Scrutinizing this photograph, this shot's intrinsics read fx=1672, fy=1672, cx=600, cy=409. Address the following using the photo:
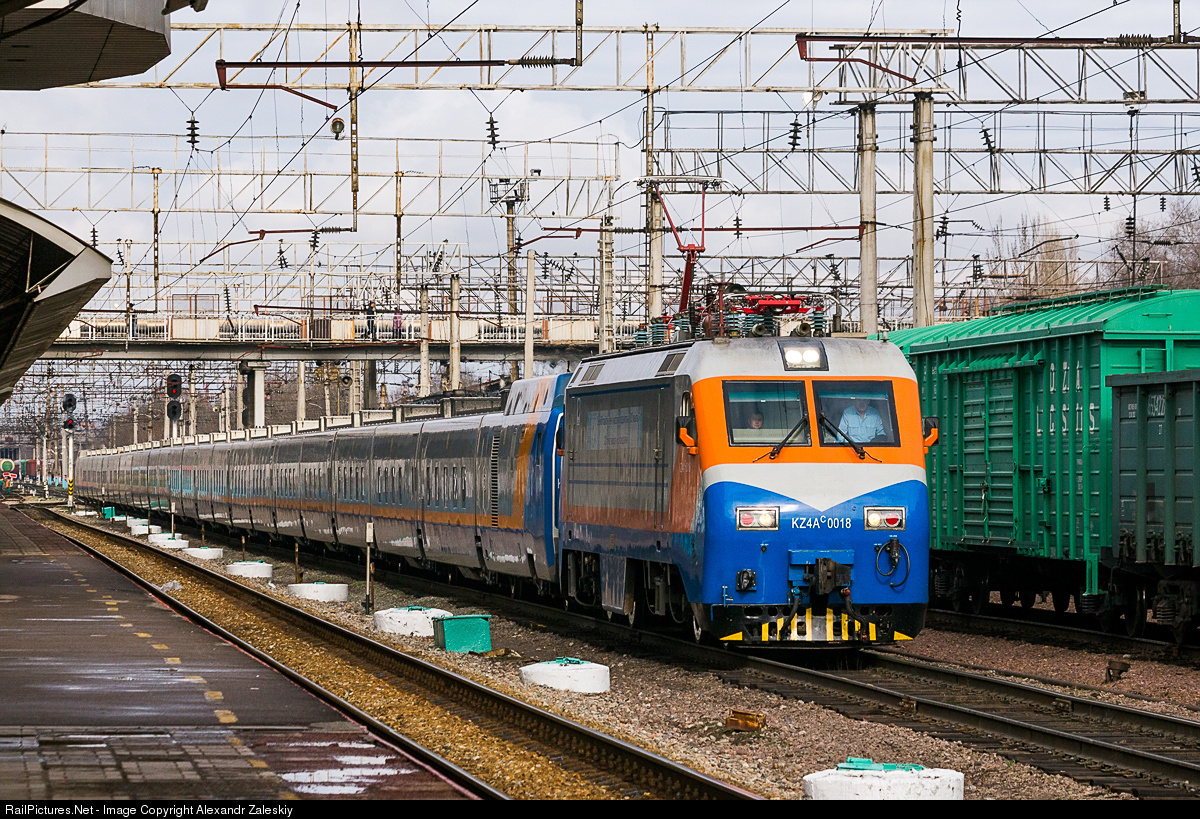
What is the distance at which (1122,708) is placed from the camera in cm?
1329

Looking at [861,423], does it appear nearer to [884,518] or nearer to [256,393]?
[884,518]

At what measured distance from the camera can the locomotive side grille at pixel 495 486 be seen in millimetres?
25672

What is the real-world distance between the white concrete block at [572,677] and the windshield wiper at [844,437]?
3210mm

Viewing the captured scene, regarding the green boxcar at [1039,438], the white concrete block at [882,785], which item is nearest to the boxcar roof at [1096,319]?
the green boxcar at [1039,438]

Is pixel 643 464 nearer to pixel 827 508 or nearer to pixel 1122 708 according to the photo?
pixel 827 508

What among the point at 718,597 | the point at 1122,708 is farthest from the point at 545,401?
the point at 1122,708

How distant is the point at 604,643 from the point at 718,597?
4.72 m

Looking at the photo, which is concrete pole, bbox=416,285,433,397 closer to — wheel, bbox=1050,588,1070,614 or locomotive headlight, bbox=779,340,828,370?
wheel, bbox=1050,588,1070,614

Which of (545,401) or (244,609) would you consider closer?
(545,401)

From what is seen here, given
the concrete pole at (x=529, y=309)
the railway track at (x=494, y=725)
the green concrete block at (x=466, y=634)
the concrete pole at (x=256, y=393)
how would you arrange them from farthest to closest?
the concrete pole at (x=256, y=393) → the concrete pole at (x=529, y=309) → the green concrete block at (x=466, y=634) → the railway track at (x=494, y=725)

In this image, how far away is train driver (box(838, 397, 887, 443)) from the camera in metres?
16.4

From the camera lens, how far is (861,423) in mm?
16469

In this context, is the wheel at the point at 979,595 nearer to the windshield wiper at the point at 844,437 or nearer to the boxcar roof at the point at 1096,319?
the boxcar roof at the point at 1096,319

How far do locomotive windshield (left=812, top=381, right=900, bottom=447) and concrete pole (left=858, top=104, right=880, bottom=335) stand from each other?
10.8 metres
